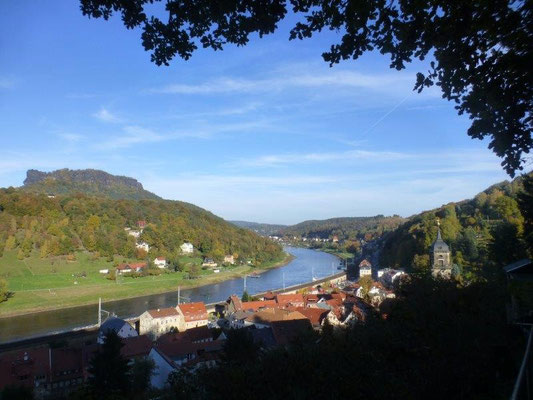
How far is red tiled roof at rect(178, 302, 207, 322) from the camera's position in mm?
21413

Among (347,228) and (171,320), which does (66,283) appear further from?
(347,228)

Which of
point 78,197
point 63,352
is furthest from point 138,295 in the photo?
point 78,197

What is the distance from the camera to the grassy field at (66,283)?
29.1 metres

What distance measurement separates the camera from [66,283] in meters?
34.7

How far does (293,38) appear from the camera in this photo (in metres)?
2.12

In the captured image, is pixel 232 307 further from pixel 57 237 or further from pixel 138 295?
pixel 57 237

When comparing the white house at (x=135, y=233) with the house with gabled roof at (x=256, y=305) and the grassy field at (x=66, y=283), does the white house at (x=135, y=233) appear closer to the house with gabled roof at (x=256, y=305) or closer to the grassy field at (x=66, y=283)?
the grassy field at (x=66, y=283)

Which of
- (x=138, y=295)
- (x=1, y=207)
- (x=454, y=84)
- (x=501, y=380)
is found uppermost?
(x=1, y=207)

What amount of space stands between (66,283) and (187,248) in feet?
87.7

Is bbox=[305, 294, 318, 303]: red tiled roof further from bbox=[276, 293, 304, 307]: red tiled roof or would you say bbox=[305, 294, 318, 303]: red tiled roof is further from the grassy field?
the grassy field

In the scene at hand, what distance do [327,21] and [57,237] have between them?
4897 centimetres

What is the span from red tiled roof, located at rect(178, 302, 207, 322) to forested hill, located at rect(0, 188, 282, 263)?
25.4 meters

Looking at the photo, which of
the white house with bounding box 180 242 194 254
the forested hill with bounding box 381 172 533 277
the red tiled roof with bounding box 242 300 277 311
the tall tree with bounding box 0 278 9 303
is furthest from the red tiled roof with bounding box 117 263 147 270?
the forested hill with bounding box 381 172 533 277

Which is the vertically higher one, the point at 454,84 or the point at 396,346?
the point at 454,84
